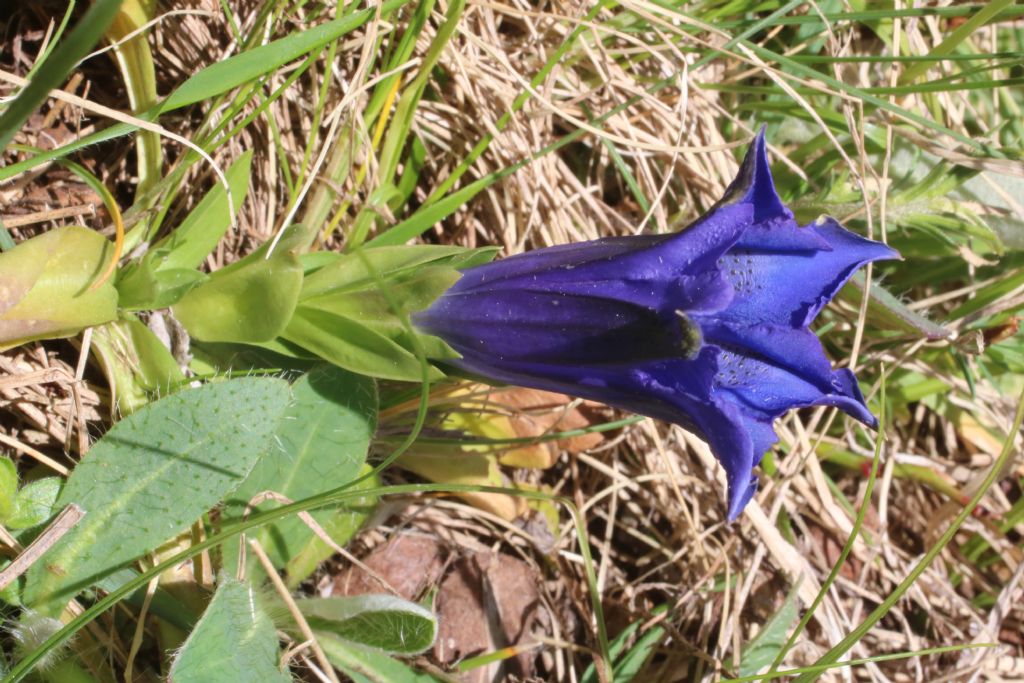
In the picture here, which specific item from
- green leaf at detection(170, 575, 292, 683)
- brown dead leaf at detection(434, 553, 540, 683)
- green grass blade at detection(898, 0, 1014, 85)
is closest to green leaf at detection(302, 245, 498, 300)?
green leaf at detection(170, 575, 292, 683)

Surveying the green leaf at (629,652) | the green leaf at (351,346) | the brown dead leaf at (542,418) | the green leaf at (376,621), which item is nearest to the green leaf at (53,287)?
the green leaf at (351,346)

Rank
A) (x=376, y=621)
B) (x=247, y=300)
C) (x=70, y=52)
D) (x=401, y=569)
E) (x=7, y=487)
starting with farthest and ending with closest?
1. (x=401, y=569)
2. (x=376, y=621)
3. (x=247, y=300)
4. (x=7, y=487)
5. (x=70, y=52)

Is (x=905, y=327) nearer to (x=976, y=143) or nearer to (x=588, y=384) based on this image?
(x=976, y=143)

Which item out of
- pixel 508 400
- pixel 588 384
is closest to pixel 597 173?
pixel 508 400

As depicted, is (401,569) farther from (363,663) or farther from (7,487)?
(7,487)

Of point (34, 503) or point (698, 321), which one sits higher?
point (698, 321)

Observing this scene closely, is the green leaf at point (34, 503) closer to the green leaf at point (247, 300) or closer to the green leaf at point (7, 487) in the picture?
the green leaf at point (7, 487)

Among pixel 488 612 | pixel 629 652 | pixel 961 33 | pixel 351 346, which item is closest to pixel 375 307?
pixel 351 346
